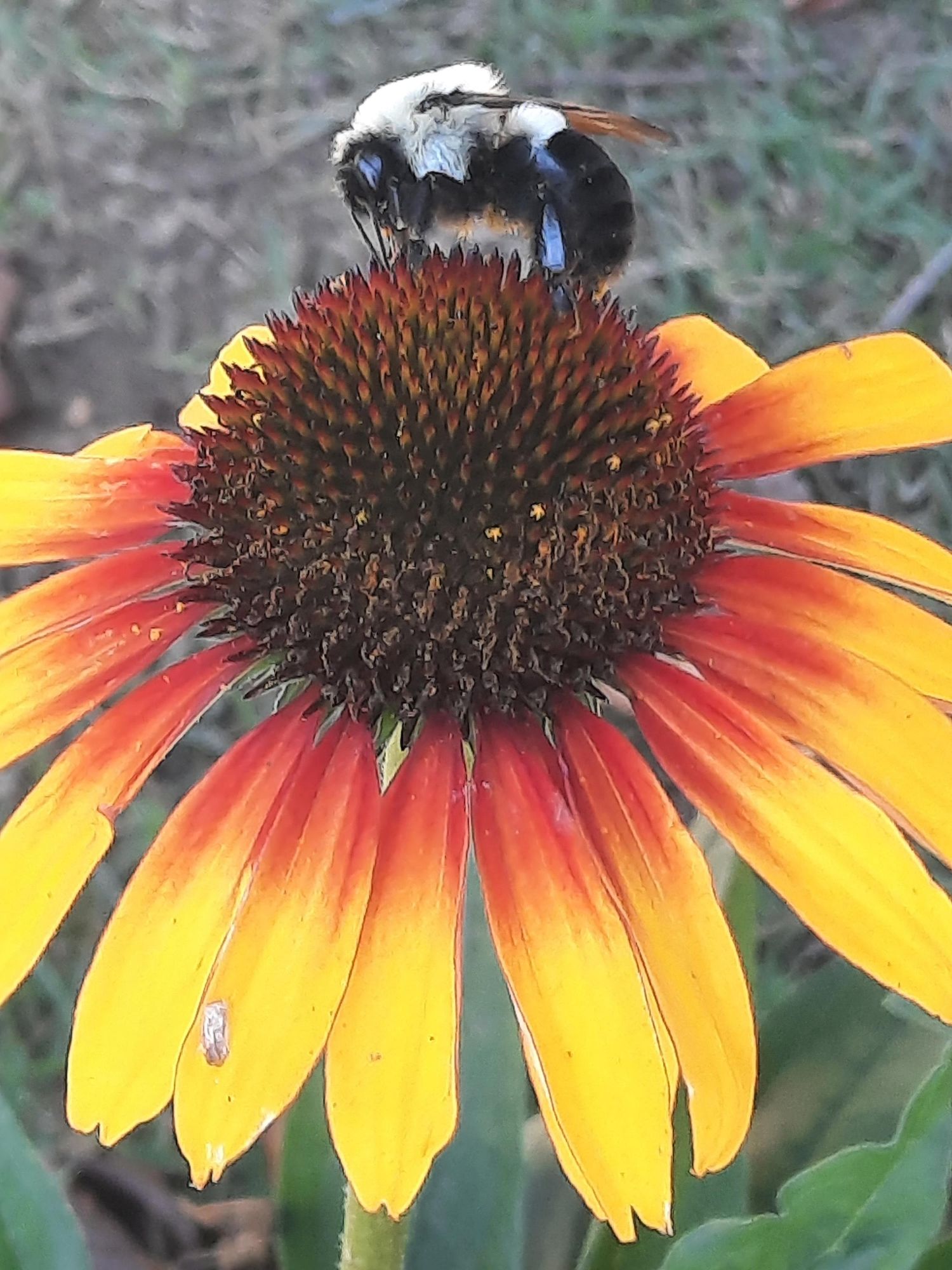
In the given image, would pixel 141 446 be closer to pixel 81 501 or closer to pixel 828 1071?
pixel 81 501

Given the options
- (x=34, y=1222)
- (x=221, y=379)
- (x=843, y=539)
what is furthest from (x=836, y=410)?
(x=34, y=1222)

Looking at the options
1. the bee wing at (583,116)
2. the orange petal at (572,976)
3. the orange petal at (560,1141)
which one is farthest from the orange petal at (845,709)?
the bee wing at (583,116)

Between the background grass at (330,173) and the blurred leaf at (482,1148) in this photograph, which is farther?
the background grass at (330,173)

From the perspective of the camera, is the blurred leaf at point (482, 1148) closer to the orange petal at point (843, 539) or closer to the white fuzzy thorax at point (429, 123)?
the orange petal at point (843, 539)

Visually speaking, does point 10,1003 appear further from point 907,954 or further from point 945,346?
point 945,346

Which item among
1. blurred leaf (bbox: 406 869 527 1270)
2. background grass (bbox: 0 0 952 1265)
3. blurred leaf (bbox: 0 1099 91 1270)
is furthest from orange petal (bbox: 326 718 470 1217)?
background grass (bbox: 0 0 952 1265)
